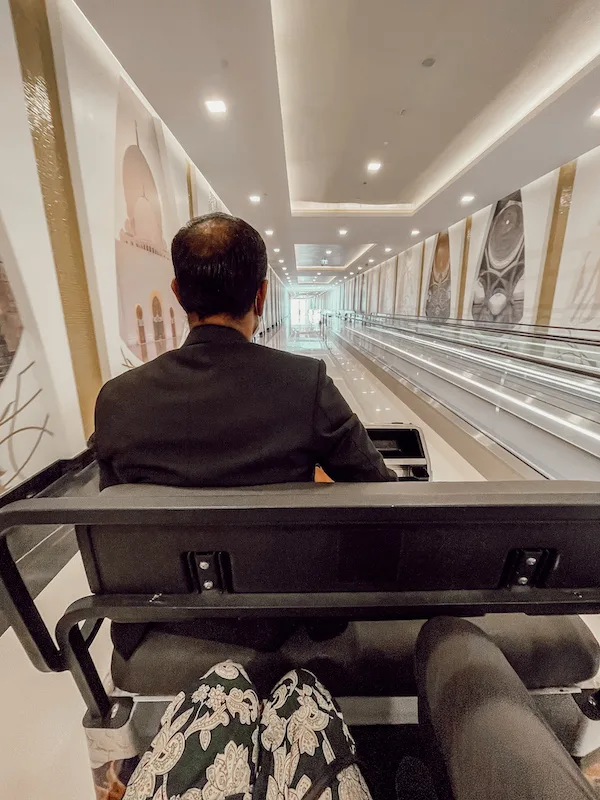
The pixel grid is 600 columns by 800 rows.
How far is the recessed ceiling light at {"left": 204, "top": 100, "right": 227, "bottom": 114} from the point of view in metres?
3.22

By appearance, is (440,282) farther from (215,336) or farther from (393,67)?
(215,336)

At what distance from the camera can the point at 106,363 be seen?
2674 millimetres

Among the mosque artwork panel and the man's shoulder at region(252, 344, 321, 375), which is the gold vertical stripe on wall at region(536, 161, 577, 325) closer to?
the mosque artwork panel

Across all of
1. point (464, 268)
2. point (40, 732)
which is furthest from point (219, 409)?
point (464, 268)

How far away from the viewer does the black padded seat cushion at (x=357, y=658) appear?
2.68ft

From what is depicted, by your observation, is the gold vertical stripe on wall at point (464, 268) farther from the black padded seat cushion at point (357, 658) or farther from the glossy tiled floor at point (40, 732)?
the glossy tiled floor at point (40, 732)

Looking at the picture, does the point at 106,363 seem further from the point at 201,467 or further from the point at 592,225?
the point at 592,225

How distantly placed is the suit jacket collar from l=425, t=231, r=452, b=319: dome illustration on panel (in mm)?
9500

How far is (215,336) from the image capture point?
2.56 ft

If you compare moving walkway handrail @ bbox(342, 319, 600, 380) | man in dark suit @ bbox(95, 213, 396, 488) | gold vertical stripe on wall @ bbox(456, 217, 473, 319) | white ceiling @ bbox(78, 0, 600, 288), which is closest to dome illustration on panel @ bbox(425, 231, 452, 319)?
gold vertical stripe on wall @ bbox(456, 217, 473, 319)

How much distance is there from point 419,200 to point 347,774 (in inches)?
329

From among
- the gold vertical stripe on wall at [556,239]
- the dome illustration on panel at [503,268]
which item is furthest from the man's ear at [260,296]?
the dome illustration on panel at [503,268]

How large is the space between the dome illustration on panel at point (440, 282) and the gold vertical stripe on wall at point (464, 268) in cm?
61

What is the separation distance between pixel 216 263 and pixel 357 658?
102cm
